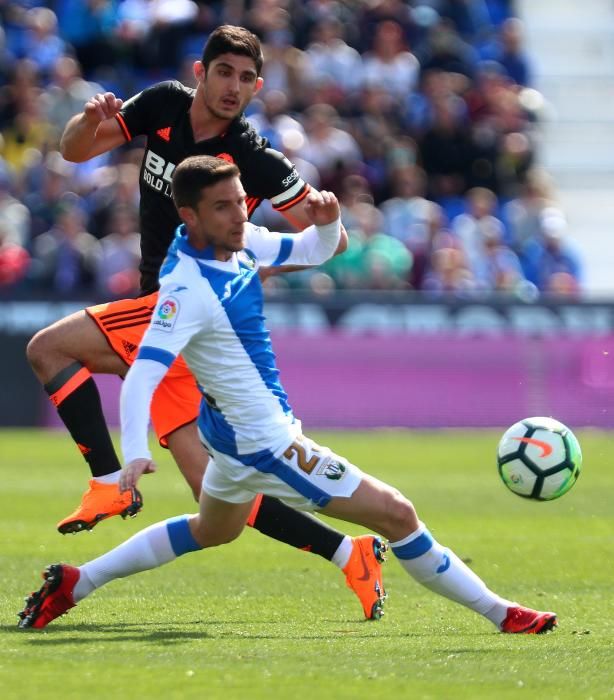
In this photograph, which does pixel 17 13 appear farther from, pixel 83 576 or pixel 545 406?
pixel 83 576

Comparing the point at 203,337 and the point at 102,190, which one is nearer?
the point at 203,337

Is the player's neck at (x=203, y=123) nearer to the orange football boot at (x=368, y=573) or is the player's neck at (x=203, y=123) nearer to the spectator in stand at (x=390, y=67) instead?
the orange football boot at (x=368, y=573)

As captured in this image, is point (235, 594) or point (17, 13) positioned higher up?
point (17, 13)

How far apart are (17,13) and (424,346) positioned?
25.1 feet

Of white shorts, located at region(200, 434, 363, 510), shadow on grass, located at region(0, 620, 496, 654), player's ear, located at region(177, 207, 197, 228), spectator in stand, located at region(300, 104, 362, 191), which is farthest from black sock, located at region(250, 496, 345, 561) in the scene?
spectator in stand, located at region(300, 104, 362, 191)

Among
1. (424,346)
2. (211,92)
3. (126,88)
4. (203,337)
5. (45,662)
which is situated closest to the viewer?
(45,662)

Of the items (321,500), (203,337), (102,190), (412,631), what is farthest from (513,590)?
(102,190)

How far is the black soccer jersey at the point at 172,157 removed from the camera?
754cm

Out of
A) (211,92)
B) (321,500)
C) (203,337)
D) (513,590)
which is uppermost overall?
(211,92)

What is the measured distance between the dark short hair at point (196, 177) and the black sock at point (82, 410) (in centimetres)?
155

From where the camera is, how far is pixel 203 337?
6164 millimetres

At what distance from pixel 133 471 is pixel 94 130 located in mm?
2308

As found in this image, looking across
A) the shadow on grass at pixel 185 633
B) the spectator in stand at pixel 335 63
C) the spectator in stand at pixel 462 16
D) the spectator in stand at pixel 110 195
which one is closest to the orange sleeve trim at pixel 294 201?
the shadow on grass at pixel 185 633

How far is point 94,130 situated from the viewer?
7.41 m
